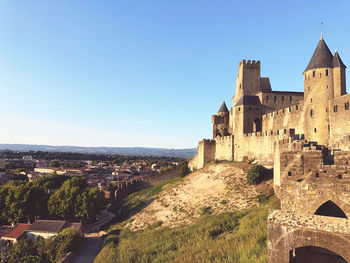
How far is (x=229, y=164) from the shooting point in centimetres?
3406

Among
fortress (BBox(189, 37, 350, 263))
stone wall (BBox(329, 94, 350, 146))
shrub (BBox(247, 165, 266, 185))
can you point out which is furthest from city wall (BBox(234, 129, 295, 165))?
stone wall (BBox(329, 94, 350, 146))

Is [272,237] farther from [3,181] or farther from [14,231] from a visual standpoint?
[3,181]

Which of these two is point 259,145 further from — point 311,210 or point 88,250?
point 311,210

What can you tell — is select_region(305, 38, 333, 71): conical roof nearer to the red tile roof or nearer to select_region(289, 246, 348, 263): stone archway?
select_region(289, 246, 348, 263): stone archway

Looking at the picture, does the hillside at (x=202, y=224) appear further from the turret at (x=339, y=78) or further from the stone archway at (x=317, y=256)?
the turret at (x=339, y=78)

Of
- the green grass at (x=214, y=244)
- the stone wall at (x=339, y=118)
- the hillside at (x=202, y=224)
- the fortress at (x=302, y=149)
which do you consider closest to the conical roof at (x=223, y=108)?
the fortress at (x=302, y=149)

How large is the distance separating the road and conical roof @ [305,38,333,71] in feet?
102

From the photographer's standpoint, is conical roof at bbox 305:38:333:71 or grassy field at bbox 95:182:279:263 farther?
conical roof at bbox 305:38:333:71

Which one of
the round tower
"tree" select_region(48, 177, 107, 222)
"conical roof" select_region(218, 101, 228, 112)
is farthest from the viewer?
"conical roof" select_region(218, 101, 228, 112)

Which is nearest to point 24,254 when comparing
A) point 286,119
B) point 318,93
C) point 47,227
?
point 47,227

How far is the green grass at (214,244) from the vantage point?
10492mm

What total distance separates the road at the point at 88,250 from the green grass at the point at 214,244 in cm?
370

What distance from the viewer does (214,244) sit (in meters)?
13.1

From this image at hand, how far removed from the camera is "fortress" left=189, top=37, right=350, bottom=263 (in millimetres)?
6723
